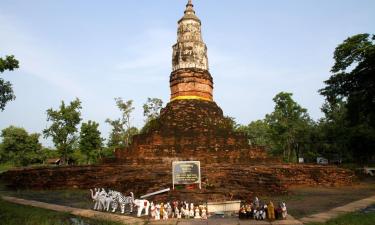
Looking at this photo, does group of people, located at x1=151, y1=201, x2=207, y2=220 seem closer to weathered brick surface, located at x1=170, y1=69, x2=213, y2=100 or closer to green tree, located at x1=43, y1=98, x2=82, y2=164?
weathered brick surface, located at x1=170, y1=69, x2=213, y2=100

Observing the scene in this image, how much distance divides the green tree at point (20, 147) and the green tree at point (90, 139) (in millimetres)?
12815

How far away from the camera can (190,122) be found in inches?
835

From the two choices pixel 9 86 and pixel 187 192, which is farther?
pixel 9 86

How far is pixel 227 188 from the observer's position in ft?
41.8

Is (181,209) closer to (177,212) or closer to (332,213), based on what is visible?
(177,212)

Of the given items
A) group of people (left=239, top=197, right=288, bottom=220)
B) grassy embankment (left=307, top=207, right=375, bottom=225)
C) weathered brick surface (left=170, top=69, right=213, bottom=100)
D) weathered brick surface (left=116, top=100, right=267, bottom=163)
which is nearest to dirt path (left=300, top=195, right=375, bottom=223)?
grassy embankment (left=307, top=207, right=375, bottom=225)

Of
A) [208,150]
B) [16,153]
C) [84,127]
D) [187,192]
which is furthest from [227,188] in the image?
[16,153]

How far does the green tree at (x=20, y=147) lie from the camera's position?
45.1m

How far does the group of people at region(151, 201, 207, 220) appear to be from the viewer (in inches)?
370

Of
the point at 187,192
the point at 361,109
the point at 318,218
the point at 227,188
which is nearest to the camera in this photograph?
the point at 318,218

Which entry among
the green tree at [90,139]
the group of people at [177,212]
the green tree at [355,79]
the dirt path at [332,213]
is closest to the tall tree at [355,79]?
the green tree at [355,79]

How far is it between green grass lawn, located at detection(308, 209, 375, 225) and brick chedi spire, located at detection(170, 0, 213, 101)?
48.9ft

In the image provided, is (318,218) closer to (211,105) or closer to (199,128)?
(199,128)

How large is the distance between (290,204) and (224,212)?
325 centimetres
